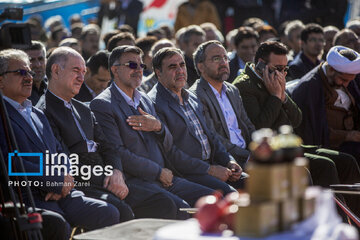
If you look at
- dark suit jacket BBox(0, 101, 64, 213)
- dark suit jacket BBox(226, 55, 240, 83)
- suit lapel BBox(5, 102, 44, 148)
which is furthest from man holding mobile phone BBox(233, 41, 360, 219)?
suit lapel BBox(5, 102, 44, 148)

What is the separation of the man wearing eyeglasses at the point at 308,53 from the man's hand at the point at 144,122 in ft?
11.9

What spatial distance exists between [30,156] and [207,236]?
2241mm

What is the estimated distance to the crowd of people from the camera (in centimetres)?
475

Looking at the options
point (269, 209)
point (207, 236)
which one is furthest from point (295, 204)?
point (207, 236)

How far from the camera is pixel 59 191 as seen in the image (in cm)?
466

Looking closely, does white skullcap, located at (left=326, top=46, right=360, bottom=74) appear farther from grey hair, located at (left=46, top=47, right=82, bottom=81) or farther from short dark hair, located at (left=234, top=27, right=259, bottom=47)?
grey hair, located at (left=46, top=47, right=82, bottom=81)

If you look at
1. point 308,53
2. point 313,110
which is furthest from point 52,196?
point 308,53

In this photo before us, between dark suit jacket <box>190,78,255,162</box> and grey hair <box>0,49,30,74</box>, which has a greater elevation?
grey hair <box>0,49,30,74</box>

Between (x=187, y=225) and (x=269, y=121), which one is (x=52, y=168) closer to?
(x=187, y=225)

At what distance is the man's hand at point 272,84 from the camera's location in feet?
22.0

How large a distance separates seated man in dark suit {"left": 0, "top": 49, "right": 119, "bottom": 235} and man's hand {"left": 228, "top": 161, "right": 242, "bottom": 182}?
61.3 inches

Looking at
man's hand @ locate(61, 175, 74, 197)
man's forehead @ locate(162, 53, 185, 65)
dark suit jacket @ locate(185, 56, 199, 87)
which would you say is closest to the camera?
man's hand @ locate(61, 175, 74, 197)

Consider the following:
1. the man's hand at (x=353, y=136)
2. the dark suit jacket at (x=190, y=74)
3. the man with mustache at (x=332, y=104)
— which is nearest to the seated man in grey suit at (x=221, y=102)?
the man with mustache at (x=332, y=104)

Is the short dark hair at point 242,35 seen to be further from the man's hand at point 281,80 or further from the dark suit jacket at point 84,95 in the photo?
the dark suit jacket at point 84,95
